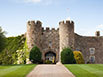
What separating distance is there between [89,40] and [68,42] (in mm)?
10082

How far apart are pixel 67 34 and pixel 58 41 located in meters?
3.29

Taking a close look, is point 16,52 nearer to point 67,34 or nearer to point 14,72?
point 67,34

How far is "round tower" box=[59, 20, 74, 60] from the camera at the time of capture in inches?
1715

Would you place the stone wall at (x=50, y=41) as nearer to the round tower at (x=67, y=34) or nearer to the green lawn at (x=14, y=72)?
the round tower at (x=67, y=34)

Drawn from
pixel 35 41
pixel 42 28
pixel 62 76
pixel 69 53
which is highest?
pixel 42 28

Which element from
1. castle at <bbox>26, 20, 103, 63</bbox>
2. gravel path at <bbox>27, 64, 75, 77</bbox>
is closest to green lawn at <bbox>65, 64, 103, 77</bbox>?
gravel path at <bbox>27, 64, 75, 77</bbox>

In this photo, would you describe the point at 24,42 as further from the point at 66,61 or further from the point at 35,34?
the point at 66,61

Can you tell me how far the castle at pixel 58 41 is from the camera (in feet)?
143

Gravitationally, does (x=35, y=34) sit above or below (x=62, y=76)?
above

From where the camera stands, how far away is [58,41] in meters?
45.8

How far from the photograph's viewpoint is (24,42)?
46.0 meters

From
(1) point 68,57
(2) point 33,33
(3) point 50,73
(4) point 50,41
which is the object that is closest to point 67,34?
(4) point 50,41

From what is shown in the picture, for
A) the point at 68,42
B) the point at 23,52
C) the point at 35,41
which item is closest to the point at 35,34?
the point at 35,41

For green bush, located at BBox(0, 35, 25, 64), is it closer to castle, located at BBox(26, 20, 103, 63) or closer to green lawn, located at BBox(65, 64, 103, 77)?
castle, located at BBox(26, 20, 103, 63)
